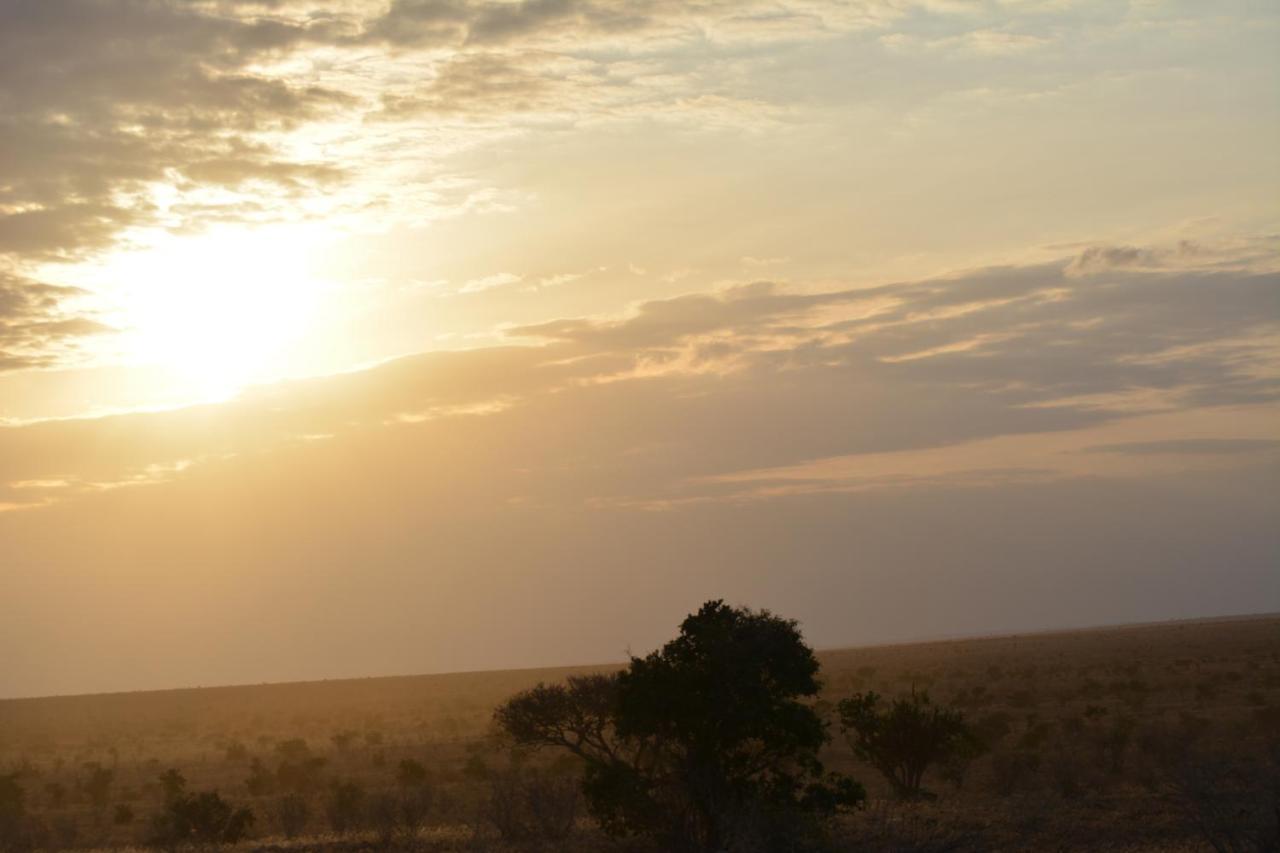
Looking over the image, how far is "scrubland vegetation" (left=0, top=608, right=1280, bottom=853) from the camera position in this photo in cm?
2233

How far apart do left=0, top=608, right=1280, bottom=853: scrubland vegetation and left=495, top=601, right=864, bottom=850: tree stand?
1.5 inches

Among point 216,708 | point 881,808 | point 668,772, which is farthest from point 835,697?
point 216,708

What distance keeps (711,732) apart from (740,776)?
1041 millimetres

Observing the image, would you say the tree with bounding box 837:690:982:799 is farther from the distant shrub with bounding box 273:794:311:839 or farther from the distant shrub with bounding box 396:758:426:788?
the distant shrub with bounding box 396:758:426:788

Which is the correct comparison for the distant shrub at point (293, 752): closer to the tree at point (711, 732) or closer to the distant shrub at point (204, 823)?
the distant shrub at point (204, 823)

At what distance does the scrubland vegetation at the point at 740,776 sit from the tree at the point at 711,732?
4cm

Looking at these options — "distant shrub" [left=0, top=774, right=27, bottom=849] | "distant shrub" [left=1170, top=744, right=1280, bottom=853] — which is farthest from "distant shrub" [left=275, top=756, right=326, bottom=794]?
"distant shrub" [left=1170, top=744, right=1280, bottom=853]

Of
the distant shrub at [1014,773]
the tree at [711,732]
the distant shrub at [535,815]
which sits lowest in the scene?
the distant shrub at [1014,773]

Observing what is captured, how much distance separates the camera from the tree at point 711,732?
22.3 m

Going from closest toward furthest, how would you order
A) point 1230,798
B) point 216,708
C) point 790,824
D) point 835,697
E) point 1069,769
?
point 1230,798
point 790,824
point 1069,769
point 835,697
point 216,708

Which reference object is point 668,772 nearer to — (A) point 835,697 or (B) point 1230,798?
(B) point 1230,798

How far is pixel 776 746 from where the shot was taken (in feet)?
74.5

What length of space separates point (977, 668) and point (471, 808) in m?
56.7

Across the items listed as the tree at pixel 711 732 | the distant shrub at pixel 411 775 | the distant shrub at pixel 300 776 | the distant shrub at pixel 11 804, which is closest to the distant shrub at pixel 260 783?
the distant shrub at pixel 300 776
